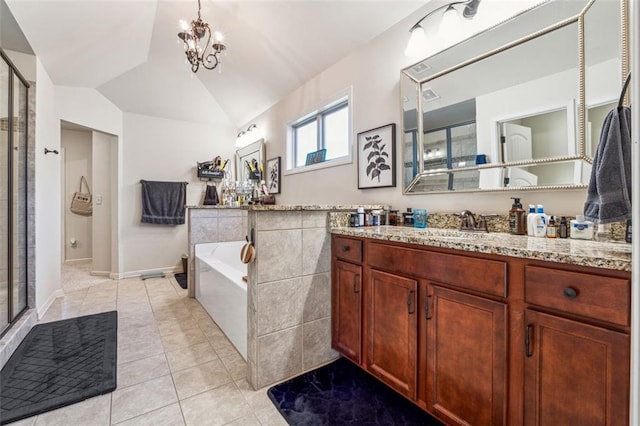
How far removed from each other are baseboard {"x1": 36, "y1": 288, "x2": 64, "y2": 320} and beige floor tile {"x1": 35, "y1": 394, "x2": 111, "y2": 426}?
1762 millimetres

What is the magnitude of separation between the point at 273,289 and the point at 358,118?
1.72 m

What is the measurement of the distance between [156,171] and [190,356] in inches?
136

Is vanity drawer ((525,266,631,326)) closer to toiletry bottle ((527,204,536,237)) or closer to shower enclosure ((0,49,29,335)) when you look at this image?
toiletry bottle ((527,204,536,237))

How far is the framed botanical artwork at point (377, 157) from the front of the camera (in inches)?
88.7

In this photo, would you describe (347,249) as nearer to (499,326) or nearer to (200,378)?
(499,326)

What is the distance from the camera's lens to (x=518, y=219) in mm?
1472

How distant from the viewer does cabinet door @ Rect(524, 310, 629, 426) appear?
813 mm

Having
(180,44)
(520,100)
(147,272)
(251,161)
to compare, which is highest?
(180,44)

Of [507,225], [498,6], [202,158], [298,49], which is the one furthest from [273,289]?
[202,158]

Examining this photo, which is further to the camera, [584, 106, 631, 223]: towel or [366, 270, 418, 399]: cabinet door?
[366, 270, 418, 399]: cabinet door

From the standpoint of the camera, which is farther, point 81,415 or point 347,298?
point 347,298

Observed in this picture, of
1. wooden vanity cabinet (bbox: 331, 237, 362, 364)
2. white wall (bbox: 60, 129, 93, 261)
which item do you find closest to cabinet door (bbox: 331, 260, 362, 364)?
wooden vanity cabinet (bbox: 331, 237, 362, 364)

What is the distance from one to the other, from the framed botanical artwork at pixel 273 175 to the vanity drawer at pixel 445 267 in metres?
2.50

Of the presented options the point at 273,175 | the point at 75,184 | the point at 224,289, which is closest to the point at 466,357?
the point at 224,289
